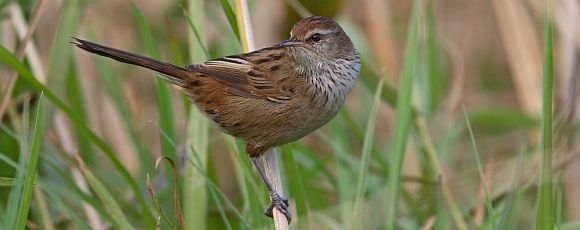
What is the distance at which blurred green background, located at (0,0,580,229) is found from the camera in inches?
102

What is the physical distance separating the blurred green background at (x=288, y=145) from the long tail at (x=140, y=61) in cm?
12

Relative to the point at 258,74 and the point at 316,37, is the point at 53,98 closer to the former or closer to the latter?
the point at 258,74

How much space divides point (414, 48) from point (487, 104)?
278 cm

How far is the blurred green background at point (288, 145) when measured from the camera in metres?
2.59

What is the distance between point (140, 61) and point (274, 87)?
421 mm

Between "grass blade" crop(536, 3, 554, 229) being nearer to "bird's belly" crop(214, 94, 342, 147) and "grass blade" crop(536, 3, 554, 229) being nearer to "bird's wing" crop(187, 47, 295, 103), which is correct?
"bird's belly" crop(214, 94, 342, 147)

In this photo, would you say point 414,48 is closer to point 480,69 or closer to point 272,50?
point 272,50

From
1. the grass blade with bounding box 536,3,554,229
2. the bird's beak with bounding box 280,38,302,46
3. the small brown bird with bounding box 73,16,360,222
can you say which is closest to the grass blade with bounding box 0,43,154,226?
the small brown bird with bounding box 73,16,360,222

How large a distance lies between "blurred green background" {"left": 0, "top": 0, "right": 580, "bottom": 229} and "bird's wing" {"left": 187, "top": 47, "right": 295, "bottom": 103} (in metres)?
0.09

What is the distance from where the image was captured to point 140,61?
101 inches

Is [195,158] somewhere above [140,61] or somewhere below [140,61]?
below

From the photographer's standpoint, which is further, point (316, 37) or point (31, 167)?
point (316, 37)

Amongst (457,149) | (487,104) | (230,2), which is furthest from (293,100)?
(487,104)

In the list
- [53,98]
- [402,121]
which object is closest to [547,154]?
[402,121]
